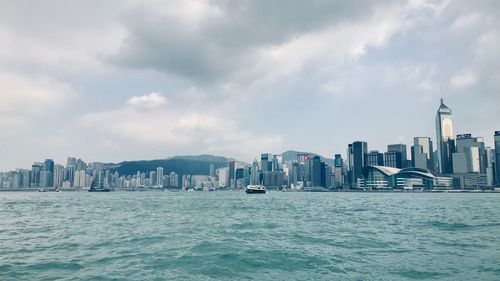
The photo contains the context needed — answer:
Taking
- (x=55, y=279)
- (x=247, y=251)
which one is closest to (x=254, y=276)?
(x=247, y=251)

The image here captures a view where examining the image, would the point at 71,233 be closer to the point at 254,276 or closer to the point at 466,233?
the point at 254,276

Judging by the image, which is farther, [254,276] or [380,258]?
[380,258]

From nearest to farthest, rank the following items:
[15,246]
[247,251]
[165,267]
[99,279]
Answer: [99,279] → [165,267] → [247,251] → [15,246]

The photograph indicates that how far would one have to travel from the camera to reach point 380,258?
2308 cm

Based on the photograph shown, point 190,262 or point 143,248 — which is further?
point 143,248

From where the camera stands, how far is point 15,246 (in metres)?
29.1

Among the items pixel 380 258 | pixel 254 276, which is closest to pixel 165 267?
pixel 254 276

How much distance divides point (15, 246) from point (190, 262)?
55.1 ft

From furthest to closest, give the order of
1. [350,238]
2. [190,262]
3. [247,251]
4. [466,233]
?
[466,233] → [350,238] → [247,251] → [190,262]

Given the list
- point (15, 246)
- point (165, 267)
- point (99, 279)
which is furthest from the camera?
point (15, 246)

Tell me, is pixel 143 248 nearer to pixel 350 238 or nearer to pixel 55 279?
pixel 55 279

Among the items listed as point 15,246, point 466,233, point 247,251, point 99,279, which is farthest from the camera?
point 466,233

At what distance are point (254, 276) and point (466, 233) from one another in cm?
2589

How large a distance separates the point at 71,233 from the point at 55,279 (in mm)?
19460
